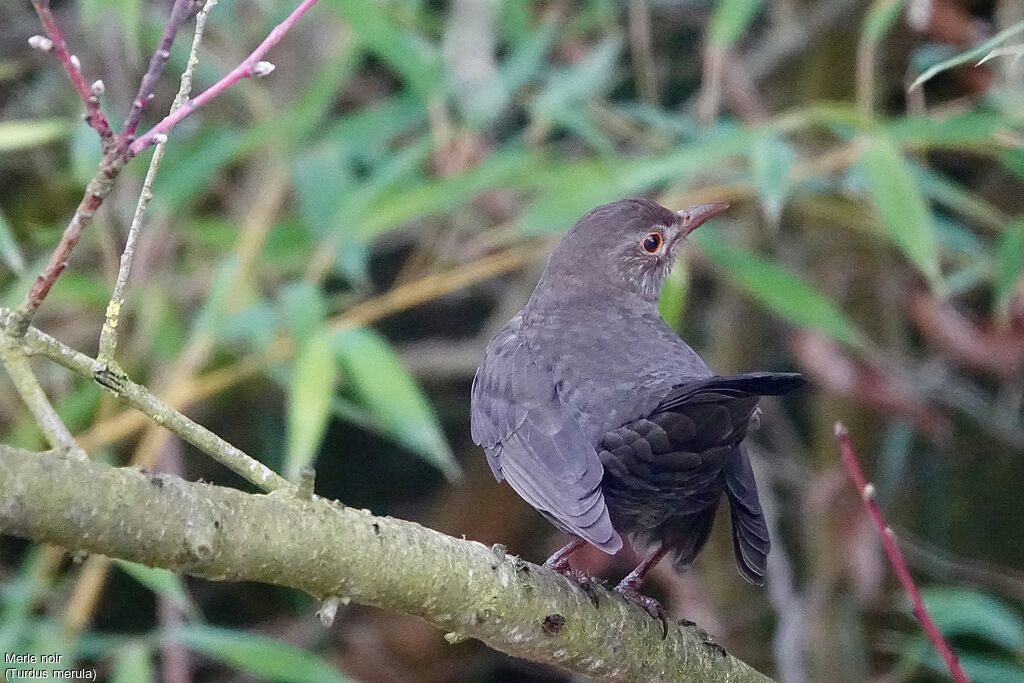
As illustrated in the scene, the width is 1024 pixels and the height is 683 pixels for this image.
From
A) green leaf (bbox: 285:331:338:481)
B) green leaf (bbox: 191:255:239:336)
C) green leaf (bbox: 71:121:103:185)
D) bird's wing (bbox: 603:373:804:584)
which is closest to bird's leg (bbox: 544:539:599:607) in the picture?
bird's wing (bbox: 603:373:804:584)

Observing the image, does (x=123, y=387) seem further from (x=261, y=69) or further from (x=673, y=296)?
(x=673, y=296)

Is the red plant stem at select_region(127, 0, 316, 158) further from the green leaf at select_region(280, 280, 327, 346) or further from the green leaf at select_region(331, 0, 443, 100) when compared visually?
the green leaf at select_region(331, 0, 443, 100)

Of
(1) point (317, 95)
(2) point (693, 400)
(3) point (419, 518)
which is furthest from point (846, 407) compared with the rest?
(2) point (693, 400)

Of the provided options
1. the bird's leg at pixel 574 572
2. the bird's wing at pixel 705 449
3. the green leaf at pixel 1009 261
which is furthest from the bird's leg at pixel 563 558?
the green leaf at pixel 1009 261

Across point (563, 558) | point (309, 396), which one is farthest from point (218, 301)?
point (563, 558)

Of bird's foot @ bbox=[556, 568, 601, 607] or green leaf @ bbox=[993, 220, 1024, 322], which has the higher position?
green leaf @ bbox=[993, 220, 1024, 322]

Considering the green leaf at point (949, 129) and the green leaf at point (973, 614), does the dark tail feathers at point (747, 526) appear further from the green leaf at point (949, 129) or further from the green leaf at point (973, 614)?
the green leaf at point (949, 129)

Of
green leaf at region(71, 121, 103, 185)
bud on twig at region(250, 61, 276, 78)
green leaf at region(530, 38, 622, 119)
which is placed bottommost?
bud on twig at region(250, 61, 276, 78)
